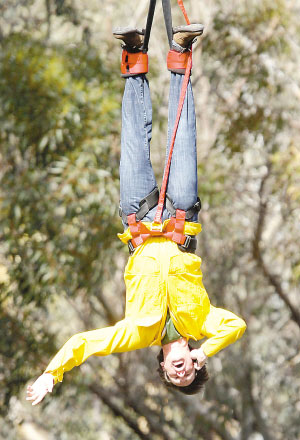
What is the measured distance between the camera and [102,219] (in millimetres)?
5297

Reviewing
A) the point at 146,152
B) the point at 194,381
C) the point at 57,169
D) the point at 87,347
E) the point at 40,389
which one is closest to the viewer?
the point at 40,389

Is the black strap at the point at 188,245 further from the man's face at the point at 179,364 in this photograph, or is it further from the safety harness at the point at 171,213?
the man's face at the point at 179,364

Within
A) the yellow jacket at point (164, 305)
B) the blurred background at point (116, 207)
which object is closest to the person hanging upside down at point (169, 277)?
the yellow jacket at point (164, 305)

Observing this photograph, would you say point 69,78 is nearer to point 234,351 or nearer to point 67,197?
point 67,197

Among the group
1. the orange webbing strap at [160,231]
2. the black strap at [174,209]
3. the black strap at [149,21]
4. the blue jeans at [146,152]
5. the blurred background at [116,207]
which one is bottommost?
the blurred background at [116,207]

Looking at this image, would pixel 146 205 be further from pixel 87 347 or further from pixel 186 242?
pixel 87 347

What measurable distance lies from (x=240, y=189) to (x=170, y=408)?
7.26ft

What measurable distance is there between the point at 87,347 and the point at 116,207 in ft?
8.34

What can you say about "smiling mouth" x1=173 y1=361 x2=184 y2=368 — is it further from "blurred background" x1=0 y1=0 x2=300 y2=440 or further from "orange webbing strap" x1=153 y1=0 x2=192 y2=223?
"blurred background" x1=0 y1=0 x2=300 y2=440

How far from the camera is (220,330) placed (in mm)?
2861

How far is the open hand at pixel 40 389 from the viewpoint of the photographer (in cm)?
253

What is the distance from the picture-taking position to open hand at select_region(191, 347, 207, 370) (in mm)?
2839

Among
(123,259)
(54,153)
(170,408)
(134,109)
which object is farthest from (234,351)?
(134,109)

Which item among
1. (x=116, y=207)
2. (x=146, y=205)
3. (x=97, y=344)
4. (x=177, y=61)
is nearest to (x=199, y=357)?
(x=97, y=344)
